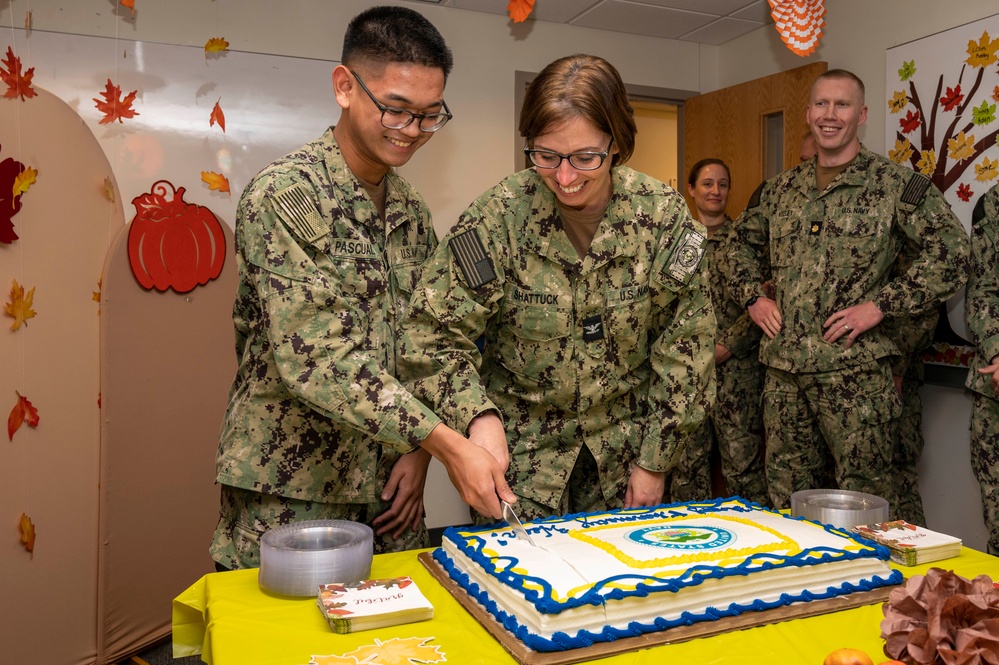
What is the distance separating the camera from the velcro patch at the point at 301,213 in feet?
4.78

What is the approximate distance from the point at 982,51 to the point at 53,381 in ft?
12.2

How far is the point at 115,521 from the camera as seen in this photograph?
2.78 m

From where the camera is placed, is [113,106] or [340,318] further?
[113,106]

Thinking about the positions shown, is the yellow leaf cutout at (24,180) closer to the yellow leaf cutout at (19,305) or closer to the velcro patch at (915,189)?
the yellow leaf cutout at (19,305)

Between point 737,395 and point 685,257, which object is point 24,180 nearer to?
point 685,257

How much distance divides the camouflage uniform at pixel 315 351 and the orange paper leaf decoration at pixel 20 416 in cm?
120

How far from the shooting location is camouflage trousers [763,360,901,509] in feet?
9.86

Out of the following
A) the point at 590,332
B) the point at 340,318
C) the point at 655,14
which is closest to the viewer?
the point at 340,318

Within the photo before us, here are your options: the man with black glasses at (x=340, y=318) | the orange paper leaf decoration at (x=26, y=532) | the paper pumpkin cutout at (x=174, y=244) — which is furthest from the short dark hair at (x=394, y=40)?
the orange paper leaf decoration at (x=26, y=532)

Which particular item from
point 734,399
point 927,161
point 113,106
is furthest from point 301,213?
point 927,161

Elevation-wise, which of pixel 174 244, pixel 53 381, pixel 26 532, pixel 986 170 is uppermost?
pixel 986 170

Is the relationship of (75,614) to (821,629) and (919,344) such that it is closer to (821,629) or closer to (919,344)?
(821,629)

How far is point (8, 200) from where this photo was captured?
2.40 meters

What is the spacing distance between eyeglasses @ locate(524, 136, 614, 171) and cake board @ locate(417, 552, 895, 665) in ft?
2.64
